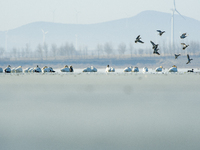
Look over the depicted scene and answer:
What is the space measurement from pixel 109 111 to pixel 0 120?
5.52m

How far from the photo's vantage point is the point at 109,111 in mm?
20562

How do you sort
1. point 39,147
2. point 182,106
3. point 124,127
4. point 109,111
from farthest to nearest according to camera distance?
point 182,106, point 109,111, point 124,127, point 39,147

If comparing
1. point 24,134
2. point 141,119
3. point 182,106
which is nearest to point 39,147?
point 24,134

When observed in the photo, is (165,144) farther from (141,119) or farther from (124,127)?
(141,119)

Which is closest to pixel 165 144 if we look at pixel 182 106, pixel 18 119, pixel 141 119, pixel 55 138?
pixel 55 138

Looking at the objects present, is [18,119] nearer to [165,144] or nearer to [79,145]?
[79,145]

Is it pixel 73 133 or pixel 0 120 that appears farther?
pixel 0 120

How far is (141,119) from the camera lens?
58.4 feet

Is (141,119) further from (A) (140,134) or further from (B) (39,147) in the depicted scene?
(B) (39,147)

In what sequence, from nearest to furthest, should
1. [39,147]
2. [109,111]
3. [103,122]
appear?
[39,147], [103,122], [109,111]

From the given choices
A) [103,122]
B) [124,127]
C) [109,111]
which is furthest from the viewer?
[109,111]

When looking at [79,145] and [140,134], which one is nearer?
[79,145]

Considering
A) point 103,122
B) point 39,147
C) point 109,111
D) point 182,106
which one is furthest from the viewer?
point 182,106

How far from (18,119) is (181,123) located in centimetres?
695
